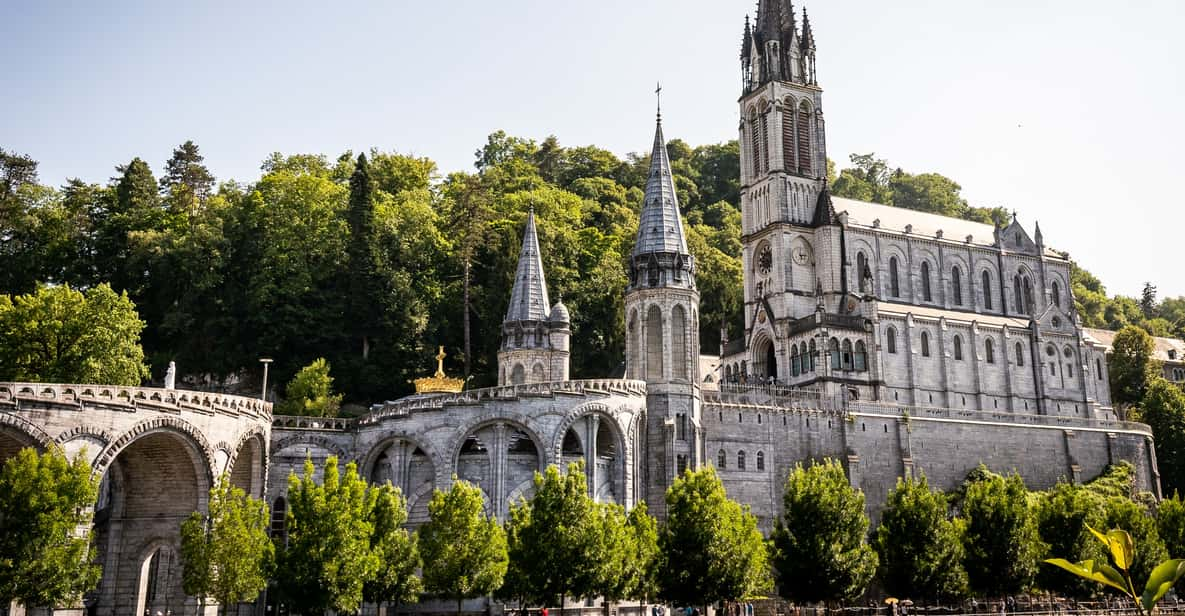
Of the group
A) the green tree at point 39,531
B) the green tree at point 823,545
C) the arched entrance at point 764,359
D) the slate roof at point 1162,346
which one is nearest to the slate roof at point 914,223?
the arched entrance at point 764,359

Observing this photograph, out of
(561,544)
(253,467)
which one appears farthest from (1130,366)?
(253,467)

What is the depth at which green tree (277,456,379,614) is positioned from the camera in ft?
118

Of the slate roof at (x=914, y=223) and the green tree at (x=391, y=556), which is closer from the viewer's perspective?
the green tree at (x=391, y=556)

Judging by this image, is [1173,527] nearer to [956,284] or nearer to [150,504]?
[956,284]

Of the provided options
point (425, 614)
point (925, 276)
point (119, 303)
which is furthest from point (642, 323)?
point (925, 276)

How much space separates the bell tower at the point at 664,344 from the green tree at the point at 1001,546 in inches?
477

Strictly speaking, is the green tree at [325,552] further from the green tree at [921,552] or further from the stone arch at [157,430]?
the green tree at [921,552]

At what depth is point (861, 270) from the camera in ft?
245

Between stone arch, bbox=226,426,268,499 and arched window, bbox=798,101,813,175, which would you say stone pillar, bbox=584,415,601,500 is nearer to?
stone arch, bbox=226,426,268,499

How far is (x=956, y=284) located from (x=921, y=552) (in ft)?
127

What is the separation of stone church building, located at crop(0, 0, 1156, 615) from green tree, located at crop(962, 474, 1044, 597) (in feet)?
41.6

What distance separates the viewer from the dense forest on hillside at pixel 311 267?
68500mm

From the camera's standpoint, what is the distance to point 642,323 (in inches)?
2071

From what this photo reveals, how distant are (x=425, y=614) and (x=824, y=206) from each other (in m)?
42.2
